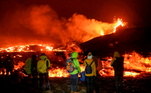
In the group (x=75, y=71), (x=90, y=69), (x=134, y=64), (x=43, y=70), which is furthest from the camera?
(x=134, y=64)

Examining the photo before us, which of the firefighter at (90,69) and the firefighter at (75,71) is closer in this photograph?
the firefighter at (90,69)

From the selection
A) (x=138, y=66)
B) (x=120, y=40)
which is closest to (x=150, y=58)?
(x=138, y=66)

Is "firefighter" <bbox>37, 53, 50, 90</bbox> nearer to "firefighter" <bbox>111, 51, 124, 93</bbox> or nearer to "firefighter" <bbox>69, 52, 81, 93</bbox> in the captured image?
"firefighter" <bbox>69, 52, 81, 93</bbox>

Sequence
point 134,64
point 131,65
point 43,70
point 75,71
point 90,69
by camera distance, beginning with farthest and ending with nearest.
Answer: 1. point 134,64
2. point 131,65
3. point 43,70
4. point 75,71
5. point 90,69

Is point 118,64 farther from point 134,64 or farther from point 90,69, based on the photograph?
point 134,64

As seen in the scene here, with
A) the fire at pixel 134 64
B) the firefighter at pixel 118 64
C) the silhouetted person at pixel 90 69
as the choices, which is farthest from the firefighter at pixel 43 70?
the fire at pixel 134 64

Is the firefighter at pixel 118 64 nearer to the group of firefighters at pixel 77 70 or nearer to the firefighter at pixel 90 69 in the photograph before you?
the group of firefighters at pixel 77 70

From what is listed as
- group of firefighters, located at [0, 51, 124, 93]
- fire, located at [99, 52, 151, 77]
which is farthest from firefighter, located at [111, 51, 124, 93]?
fire, located at [99, 52, 151, 77]

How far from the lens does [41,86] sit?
14742 mm

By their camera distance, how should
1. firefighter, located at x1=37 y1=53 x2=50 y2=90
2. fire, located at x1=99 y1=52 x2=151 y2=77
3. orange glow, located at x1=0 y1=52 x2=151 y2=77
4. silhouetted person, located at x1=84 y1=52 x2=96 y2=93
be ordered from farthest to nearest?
fire, located at x1=99 y1=52 x2=151 y2=77 < orange glow, located at x1=0 y1=52 x2=151 y2=77 < firefighter, located at x1=37 y1=53 x2=50 y2=90 < silhouetted person, located at x1=84 y1=52 x2=96 y2=93

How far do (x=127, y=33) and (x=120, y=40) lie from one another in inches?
234

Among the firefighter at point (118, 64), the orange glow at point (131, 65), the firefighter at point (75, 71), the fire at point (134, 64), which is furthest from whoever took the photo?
the fire at point (134, 64)

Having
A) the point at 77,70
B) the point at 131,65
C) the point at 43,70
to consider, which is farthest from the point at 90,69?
the point at 131,65

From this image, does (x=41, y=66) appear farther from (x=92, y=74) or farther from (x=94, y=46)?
(x=94, y=46)
